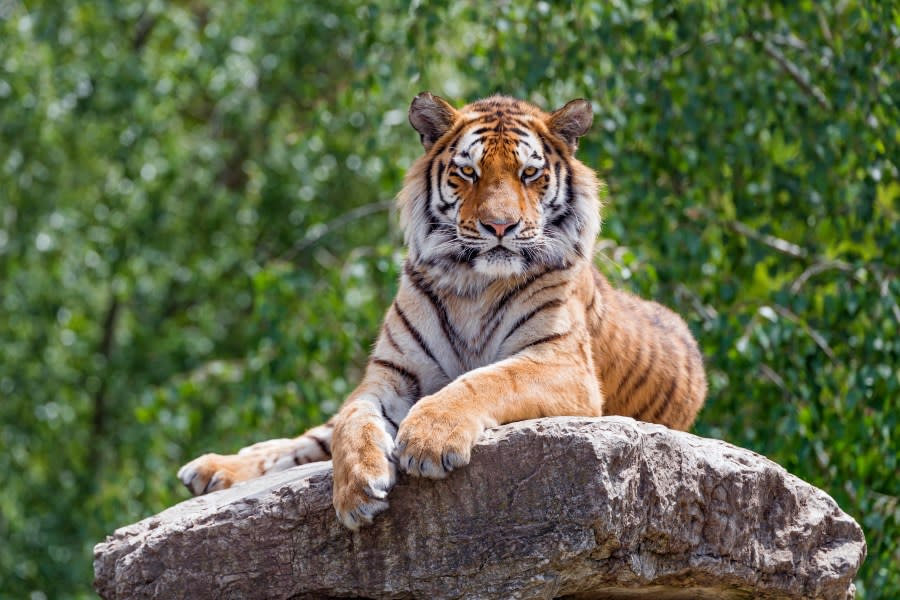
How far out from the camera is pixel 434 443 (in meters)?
3.34

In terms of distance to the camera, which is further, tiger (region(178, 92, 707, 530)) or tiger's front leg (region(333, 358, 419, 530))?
tiger (region(178, 92, 707, 530))

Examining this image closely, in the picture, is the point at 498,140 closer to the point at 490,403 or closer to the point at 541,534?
the point at 490,403

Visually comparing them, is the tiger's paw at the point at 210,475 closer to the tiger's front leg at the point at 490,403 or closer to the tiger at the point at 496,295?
the tiger at the point at 496,295

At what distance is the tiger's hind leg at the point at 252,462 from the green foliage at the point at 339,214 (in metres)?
1.67

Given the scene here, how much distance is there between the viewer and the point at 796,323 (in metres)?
5.96

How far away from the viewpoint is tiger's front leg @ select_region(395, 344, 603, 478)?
132 inches

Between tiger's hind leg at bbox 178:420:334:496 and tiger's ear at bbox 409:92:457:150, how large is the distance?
3.63 feet

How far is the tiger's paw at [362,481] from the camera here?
11.0 feet

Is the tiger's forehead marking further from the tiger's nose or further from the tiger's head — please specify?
the tiger's nose

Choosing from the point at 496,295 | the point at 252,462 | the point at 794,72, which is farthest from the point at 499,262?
the point at 794,72

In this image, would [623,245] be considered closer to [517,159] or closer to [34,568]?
[517,159]

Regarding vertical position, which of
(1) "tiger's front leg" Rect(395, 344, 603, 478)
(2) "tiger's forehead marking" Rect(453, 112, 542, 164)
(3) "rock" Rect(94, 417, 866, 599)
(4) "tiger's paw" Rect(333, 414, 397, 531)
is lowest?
(3) "rock" Rect(94, 417, 866, 599)

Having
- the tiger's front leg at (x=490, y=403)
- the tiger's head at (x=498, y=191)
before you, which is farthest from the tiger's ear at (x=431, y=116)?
the tiger's front leg at (x=490, y=403)

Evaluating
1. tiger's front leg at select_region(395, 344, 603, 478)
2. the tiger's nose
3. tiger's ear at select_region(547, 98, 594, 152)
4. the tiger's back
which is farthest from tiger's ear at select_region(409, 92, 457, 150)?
tiger's front leg at select_region(395, 344, 603, 478)
